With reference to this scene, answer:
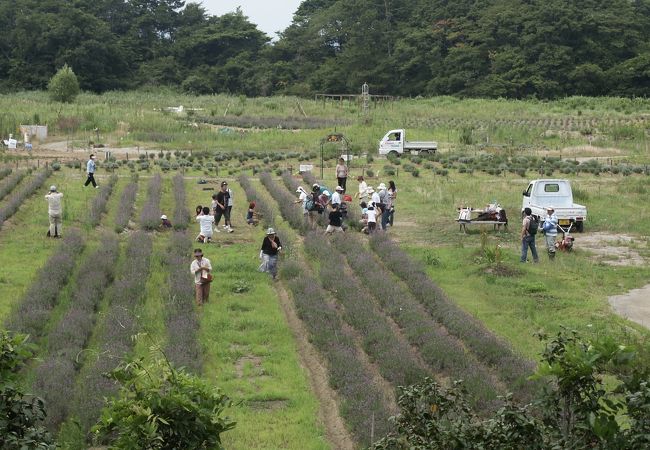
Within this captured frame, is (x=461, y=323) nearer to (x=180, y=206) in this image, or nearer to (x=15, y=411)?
(x=15, y=411)

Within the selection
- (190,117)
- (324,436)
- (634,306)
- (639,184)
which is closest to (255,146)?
(190,117)

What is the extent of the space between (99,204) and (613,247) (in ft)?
43.4

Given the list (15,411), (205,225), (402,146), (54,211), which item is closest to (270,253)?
(205,225)

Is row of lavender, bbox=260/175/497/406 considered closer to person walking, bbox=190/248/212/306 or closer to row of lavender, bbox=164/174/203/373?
person walking, bbox=190/248/212/306

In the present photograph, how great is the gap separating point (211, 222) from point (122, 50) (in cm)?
6289

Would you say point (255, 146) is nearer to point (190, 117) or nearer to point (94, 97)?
point (190, 117)

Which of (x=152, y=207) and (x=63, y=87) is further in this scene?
(x=63, y=87)

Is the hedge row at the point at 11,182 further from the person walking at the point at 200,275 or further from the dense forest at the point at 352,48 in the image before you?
the dense forest at the point at 352,48

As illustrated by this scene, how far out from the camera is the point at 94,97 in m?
67.6

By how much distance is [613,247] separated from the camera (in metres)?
21.9

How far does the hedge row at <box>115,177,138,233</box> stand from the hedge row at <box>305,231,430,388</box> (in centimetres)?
510

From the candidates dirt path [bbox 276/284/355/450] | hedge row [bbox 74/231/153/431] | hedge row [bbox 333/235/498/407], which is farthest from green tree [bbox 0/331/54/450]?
hedge row [bbox 333/235/498/407]

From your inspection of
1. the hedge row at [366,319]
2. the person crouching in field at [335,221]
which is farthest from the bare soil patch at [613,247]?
the hedge row at [366,319]

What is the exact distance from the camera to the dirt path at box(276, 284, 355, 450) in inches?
429
